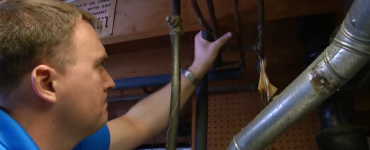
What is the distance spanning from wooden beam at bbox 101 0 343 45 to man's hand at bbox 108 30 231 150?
18 cm

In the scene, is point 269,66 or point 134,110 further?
point 269,66

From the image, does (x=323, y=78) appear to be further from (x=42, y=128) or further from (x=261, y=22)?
(x=42, y=128)

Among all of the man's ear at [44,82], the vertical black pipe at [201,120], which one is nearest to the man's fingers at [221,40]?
the vertical black pipe at [201,120]

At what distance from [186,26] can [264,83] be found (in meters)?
0.46

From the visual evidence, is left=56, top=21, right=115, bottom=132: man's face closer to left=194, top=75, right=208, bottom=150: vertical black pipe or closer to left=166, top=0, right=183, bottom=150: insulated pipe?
left=166, top=0, right=183, bottom=150: insulated pipe

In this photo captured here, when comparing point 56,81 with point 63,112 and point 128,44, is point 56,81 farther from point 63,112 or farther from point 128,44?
point 128,44

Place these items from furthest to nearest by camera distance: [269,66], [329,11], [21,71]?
[269,66] → [329,11] → [21,71]

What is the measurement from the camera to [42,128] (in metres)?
0.65

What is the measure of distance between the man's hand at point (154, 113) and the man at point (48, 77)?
8.5 inches

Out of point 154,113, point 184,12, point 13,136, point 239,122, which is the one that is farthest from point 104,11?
point 13,136

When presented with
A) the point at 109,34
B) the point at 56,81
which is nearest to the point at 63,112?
the point at 56,81

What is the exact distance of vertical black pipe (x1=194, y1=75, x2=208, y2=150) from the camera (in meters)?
0.84

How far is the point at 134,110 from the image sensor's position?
39.1 inches

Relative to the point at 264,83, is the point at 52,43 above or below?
above
